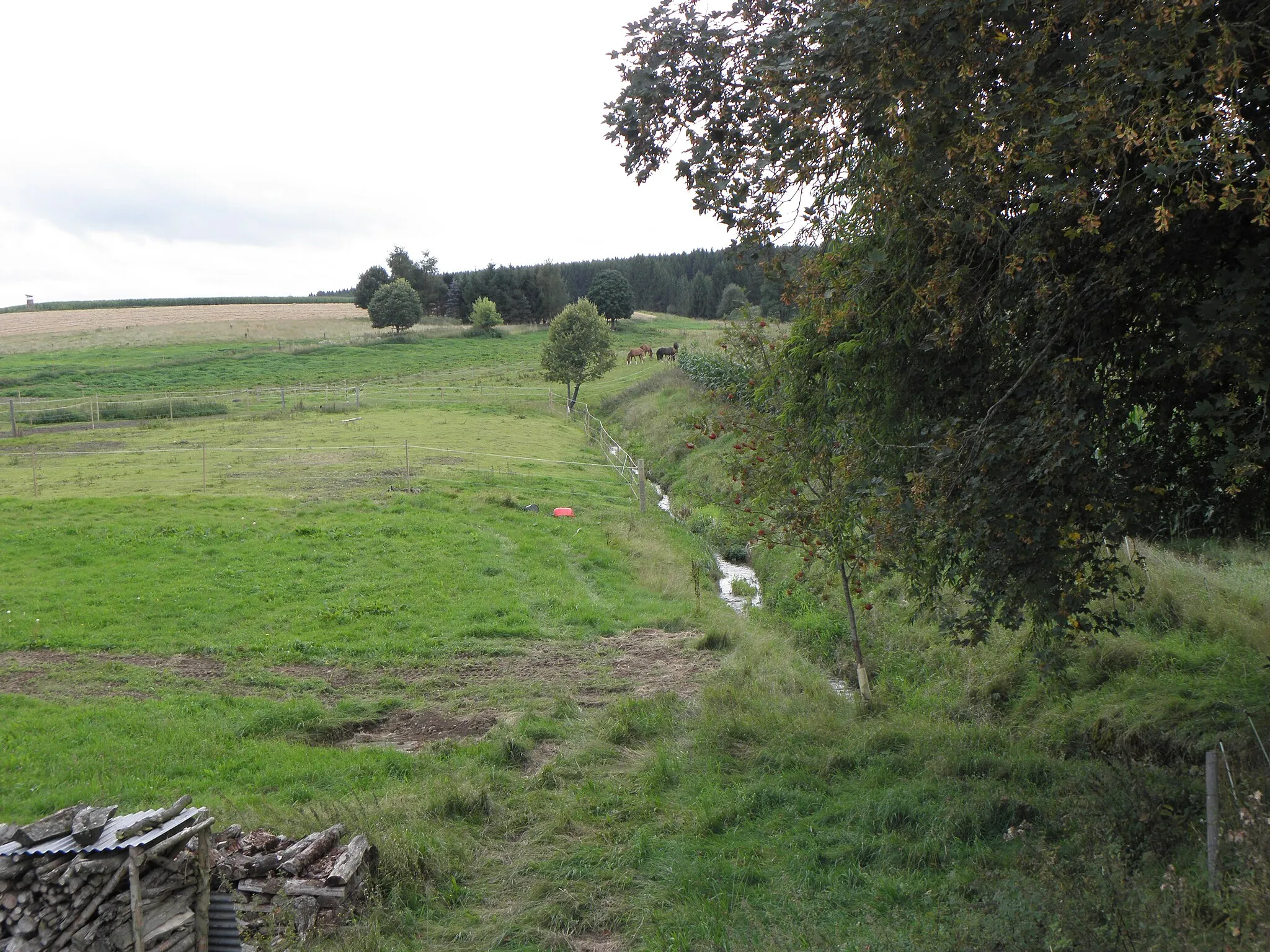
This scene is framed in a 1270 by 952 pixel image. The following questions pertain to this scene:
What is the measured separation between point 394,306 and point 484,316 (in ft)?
27.6

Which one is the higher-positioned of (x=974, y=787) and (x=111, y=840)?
(x=111, y=840)

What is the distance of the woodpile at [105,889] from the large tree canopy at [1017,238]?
5.59m

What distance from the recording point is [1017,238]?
6301 millimetres

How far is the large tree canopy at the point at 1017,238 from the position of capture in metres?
5.24

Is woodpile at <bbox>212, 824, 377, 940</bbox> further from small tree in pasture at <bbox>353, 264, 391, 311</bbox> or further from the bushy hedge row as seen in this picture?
the bushy hedge row

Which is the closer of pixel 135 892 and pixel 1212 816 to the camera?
pixel 1212 816

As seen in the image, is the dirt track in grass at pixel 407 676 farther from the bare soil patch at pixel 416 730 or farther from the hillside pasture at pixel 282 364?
the hillside pasture at pixel 282 364

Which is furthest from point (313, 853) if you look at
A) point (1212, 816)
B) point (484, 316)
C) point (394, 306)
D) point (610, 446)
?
point (484, 316)

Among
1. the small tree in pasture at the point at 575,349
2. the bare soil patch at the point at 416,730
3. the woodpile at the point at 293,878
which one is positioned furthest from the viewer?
the small tree in pasture at the point at 575,349

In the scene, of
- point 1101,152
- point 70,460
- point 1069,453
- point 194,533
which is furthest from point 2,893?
point 70,460

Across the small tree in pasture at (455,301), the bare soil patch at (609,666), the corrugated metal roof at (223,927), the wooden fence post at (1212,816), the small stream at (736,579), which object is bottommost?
the small stream at (736,579)

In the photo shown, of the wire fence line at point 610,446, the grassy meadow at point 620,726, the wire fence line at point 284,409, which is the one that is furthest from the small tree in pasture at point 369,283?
the grassy meadow at point 620,726

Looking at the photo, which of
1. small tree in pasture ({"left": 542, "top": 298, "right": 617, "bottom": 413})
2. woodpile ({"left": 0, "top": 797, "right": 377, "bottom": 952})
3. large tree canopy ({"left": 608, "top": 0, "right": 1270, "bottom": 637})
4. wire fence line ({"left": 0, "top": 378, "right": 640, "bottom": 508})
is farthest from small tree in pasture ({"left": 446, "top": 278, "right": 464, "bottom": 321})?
woodpile ({"left": 0, "top": 797, "right": 377, "bottom": 952})

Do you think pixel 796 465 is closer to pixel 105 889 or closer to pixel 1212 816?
pixel 1212 816
